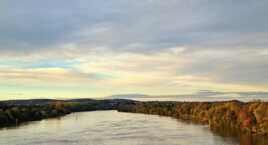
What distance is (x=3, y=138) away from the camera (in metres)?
53.8

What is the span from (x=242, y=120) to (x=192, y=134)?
11.7 m

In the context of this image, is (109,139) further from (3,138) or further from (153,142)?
(3,138)

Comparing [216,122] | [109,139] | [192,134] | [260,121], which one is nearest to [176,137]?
[192,134]

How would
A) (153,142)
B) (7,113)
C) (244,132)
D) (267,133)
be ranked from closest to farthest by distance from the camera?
(153,142) → (267,133) → (244,132) → (7,113)

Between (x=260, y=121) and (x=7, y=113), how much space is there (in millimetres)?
50693

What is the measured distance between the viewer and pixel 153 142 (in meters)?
48.9

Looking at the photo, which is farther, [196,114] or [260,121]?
[196,114]

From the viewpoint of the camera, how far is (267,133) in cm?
5697

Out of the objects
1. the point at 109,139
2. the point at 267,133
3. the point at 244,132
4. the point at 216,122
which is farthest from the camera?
the point at 216,122

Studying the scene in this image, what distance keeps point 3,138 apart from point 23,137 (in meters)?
2.79

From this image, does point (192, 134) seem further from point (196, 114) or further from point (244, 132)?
→ point (196, 114)

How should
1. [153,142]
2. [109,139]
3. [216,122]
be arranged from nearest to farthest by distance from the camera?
[153,142] → [109,139] → [216,122]

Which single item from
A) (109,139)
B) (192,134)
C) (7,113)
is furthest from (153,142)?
(7,113)

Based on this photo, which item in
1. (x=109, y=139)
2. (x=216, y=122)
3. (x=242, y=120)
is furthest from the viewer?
(x=216, y=122)
